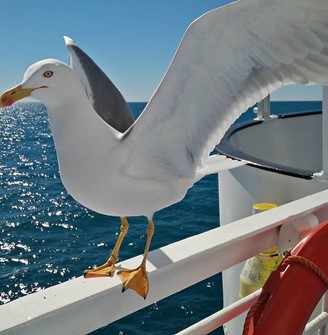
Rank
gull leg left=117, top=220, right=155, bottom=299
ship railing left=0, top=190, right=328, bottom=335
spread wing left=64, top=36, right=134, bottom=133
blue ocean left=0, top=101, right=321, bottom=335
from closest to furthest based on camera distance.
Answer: ship railing left=0, top=190, right=328, bottom=335 → gull leg left=117, top=220, right=155, bottom=299 → spread wing left=64, top=36, right=134, bottom=133 → blue ocean left=0, top=101, right=321, bottom=335

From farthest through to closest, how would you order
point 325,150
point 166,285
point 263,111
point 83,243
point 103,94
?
point 83,243 → point 263,111 → point 325,150 → point 103,94 → point 166,285

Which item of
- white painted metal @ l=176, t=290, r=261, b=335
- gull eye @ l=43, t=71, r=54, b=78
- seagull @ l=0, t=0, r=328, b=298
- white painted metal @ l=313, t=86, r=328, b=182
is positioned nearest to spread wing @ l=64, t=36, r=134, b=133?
seagull @ l=0, t=0, r=328, b=298

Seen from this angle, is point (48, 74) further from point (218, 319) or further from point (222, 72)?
point (218, 319)

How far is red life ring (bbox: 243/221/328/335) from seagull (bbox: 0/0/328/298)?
0.84ft

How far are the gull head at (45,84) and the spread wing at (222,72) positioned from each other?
0.19m

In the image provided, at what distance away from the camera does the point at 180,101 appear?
41.8 inches

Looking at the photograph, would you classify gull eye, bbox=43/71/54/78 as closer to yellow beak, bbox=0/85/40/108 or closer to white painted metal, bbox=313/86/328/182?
yellow beak, bbox=0/85/40/108

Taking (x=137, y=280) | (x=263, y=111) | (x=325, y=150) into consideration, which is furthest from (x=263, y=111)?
(x=137, y=280)

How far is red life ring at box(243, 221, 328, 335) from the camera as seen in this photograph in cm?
96

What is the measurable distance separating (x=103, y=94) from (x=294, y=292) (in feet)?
2.22

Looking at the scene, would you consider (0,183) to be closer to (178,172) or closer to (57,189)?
(57,189)

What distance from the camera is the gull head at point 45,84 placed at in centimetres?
89

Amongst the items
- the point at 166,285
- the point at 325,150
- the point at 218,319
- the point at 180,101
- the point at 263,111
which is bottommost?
the point at 218,319

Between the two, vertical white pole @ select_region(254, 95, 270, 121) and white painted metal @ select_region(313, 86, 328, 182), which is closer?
white painted metal @ select_region(313, 86, 328, 182)
